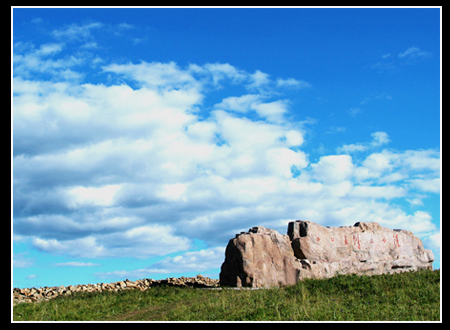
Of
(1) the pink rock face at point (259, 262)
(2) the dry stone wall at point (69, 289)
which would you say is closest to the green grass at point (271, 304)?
(1) the pink rock face at point (259, 262)

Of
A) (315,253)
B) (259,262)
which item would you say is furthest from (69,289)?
(315,253)

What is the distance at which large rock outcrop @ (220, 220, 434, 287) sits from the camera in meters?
16.4

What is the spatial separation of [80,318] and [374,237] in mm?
13354

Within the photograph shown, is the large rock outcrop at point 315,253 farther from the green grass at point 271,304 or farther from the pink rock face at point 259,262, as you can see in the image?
the green grass at point 271,304

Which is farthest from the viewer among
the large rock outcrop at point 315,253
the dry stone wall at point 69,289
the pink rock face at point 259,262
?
the large rock outcrop at point 315,253

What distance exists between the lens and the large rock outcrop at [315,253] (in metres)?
16.4

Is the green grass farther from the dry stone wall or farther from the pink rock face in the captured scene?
the dry stone wall

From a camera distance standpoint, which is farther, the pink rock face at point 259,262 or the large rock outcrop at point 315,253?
the large rock outcrop at point 315,253

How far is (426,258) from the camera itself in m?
19.6

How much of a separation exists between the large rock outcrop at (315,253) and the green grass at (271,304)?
1.16m

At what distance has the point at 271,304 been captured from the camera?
12.2 m

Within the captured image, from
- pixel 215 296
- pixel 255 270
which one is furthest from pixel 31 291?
pixel 255 270

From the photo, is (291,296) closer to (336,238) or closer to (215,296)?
(215,296)

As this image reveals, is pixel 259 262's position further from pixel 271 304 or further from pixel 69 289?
pixel 69 289
